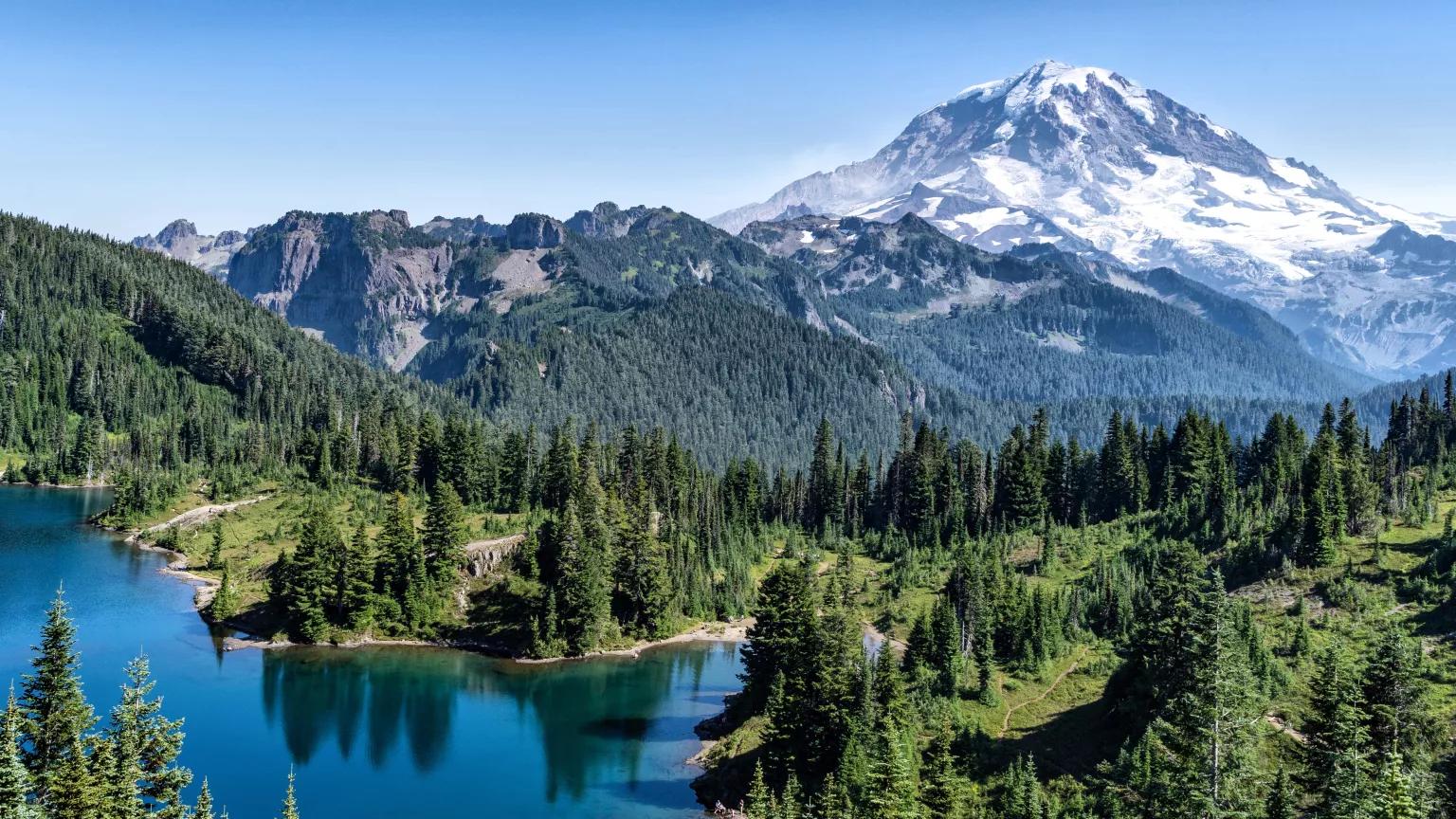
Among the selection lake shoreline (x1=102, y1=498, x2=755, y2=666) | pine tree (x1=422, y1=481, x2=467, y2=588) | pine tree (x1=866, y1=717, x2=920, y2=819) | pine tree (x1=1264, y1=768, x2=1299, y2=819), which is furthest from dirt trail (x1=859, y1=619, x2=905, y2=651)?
pine tree (x1=1264, y1=768, x2=1299, y2=819)

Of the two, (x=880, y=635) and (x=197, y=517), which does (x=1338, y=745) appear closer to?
(x=880, y=635)

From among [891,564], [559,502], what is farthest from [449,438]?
[891,564]

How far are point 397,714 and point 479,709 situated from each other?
8155 mm

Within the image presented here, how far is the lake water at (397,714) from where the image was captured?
9362 cm

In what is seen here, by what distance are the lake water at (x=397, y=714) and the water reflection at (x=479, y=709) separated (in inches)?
8.3

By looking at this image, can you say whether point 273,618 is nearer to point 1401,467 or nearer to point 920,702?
point 920,702

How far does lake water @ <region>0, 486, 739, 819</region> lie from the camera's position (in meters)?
93.6

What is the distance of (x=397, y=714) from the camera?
113 m

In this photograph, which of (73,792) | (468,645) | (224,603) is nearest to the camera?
(73,792)

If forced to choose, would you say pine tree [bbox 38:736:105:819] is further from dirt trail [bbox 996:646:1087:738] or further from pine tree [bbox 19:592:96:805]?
dirt trail [bbox 996:646:1087:738]

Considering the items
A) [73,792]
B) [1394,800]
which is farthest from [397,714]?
[1394,800]

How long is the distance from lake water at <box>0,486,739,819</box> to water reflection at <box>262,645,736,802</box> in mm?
210

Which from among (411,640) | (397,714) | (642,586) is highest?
(642,586)

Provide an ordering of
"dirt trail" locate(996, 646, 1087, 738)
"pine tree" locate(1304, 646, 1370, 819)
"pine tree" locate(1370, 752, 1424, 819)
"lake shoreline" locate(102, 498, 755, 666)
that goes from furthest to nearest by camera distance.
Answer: "lake shoreline" locate(102, 498, 755, 666), "dirt trail" locate(996, 646, 1087, 738), "pine tree" locate(1304, 646, 1370, 819), "pine tree" locate(1370, 752, 1424, 819)
